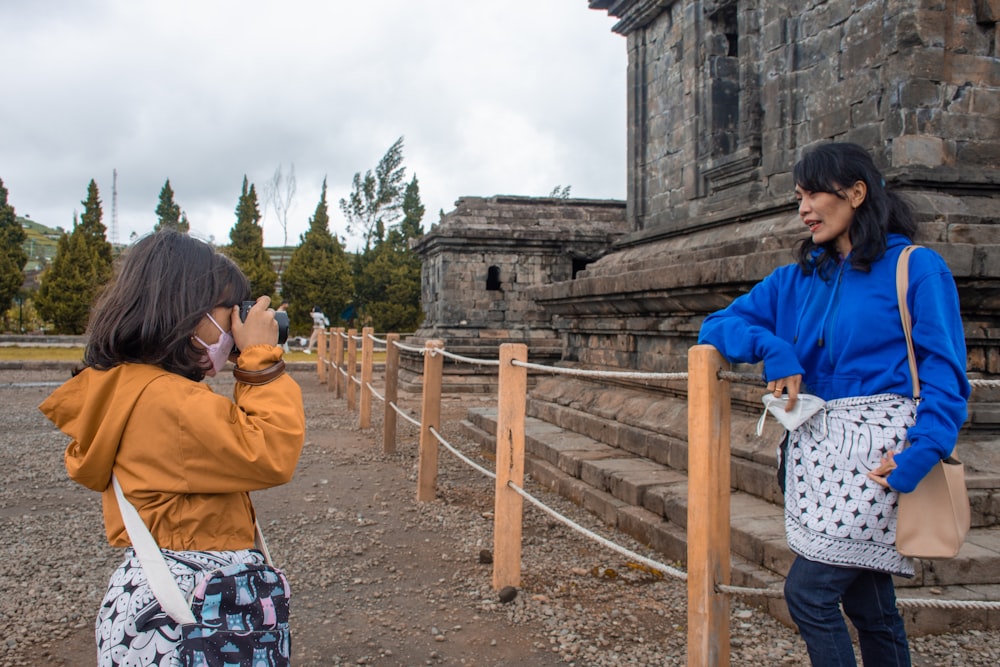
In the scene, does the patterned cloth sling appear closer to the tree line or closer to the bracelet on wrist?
the bracelet on wrist

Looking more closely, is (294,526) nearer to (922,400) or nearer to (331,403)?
(922,400)

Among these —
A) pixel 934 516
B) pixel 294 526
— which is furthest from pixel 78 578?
pixel 934 516

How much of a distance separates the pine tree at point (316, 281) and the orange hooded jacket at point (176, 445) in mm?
28941

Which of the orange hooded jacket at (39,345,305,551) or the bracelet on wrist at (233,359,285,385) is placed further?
the bracelet on wrist at (233,359,285,385)

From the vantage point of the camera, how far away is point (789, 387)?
2.06 metres

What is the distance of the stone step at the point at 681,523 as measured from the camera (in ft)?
10.2

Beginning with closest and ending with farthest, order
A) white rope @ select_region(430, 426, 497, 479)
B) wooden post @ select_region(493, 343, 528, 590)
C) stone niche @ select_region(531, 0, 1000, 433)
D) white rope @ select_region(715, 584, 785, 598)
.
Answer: white rope @ select_region(715, 584, 785, 598) < wooden post @ select_region(493, 343, 528, 590) < white rope @ select_region(430, 426, 497, 479) < stone niche @ select_region(531, 0, 1000, 433)

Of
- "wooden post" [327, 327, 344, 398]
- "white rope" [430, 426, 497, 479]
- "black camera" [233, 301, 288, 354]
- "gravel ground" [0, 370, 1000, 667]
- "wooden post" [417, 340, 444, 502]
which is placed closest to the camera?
"black camera" [233, 301, 288, 354]

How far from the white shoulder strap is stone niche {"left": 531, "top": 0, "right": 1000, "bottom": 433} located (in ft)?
12.2

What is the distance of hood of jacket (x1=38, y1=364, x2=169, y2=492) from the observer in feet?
5.24

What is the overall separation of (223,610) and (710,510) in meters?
1.39

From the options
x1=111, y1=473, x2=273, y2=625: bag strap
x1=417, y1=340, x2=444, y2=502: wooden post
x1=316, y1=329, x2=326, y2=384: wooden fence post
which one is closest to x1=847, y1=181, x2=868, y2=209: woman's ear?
x1=111, y1=473, x2=273, y2=625: bag strap

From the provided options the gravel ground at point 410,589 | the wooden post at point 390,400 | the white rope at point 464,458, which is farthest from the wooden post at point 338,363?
the white rope at point 464,458

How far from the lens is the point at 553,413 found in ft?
23.7
